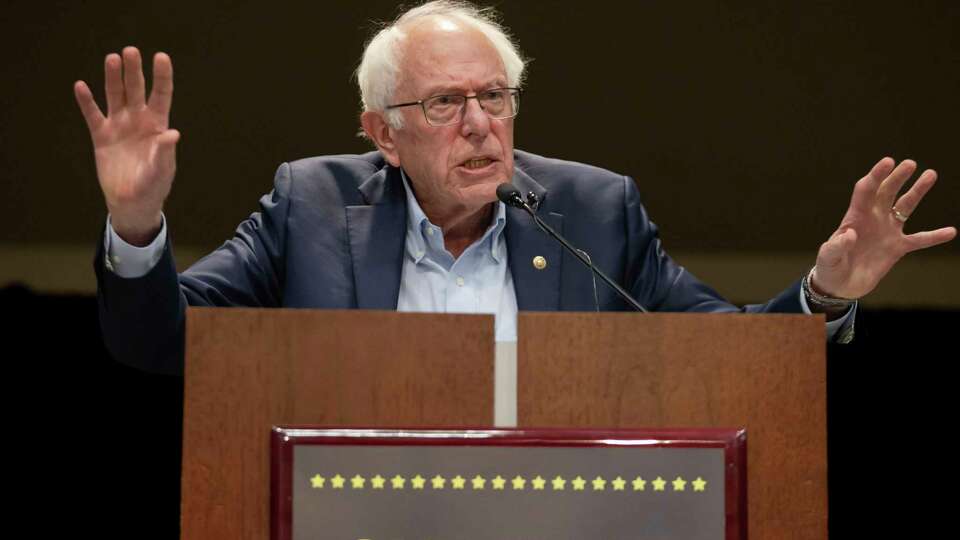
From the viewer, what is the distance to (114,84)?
1.59 metres

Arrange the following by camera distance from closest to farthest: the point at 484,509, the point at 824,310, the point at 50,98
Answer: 1. the point at 484,509
2. the point at 824,310
3. the point at 50,98

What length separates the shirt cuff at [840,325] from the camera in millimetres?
1874

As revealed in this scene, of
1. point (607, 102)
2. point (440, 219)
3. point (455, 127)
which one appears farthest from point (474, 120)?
point (607, 102)

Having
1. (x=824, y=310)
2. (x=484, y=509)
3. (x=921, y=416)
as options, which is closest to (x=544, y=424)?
(x=484, y=509)

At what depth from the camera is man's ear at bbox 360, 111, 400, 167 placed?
233cm

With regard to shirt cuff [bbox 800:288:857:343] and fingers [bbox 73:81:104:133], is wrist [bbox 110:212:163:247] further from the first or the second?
shirt cuff [bbox 800:288:857:343]

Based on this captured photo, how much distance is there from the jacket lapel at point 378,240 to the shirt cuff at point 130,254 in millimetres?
458

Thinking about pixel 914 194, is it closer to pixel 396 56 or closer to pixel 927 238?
pixel 927 238

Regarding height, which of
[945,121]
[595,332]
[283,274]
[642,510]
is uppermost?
[945,121]

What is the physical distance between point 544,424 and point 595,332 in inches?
4.7

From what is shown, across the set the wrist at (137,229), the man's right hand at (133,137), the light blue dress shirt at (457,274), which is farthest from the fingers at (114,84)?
the light blue dress shirt at (457,274)

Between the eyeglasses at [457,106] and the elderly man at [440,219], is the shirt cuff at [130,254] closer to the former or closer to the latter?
the elderly man at [440,219]

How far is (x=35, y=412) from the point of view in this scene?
2936 millimetres

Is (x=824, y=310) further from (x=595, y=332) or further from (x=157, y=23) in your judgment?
(x=157, y=23)
